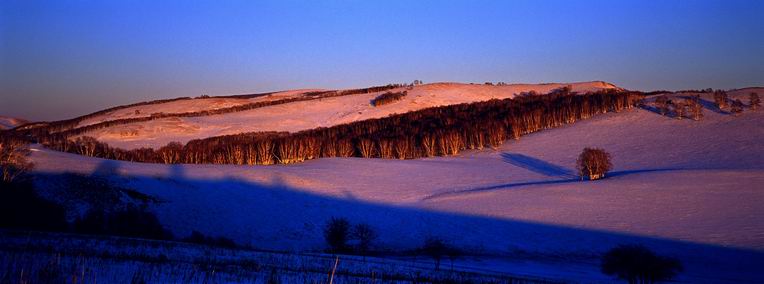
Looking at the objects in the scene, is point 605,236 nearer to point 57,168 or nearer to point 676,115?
point 57,168

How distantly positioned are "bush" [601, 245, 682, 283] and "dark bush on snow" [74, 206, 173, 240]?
→ 18.0 meters

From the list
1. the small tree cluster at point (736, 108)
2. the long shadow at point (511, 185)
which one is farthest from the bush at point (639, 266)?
the small tree cluster at point (736, 108)

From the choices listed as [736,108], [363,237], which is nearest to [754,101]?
[736,108]

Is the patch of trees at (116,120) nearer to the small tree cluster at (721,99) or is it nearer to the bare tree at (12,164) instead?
the bare tree at (12,164)

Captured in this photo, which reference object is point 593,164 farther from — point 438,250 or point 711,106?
point 711,106

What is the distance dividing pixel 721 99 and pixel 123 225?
49.9 metres

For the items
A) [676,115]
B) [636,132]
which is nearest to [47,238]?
[636,132]

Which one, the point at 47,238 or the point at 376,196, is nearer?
the point at 47,238

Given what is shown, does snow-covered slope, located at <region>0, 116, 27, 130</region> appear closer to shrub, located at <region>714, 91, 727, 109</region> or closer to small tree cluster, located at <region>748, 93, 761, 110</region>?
shrub, located at <region>714, 91, 727, 109</region>

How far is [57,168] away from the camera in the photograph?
113 ft

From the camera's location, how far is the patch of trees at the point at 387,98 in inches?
2972

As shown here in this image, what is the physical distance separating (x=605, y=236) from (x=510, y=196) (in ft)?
27.7

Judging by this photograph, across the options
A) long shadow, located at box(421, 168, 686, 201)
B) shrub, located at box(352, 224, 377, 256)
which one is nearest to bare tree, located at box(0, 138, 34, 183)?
shrub, located at box(352, 224, 377, 256)

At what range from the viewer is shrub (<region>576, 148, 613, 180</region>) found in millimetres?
40938
